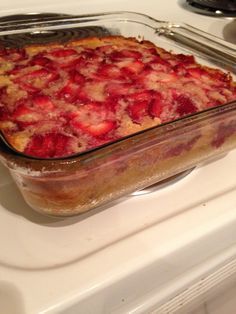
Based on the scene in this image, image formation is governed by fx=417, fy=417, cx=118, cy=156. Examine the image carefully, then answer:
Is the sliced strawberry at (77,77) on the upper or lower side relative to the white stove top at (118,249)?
upper

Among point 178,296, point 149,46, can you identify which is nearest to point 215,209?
point 178,296

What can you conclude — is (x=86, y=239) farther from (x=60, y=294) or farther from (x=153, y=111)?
(x=153, y=111)

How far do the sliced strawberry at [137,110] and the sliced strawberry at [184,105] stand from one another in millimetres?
53

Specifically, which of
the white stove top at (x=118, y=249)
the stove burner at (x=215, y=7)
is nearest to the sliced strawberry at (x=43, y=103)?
the white stove top at (x=118, y=249)

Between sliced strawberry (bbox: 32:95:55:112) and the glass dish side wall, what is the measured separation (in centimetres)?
15

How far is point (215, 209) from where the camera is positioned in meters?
0.56

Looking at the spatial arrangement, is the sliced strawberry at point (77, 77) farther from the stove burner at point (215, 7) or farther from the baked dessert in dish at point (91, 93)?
the stove burner at point (215, 7)

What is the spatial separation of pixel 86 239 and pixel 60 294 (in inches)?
3.6

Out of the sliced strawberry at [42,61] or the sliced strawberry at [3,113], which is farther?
the sliced strawberry at [42,61]

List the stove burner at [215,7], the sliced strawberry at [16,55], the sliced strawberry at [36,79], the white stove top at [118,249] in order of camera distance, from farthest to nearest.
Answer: the stove burner at [215,7]
the sliced strawberry at [16,55]
the sliced strawberry at [36,79]
the white stove top at [118,249]

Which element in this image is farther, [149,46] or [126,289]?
[149,46]

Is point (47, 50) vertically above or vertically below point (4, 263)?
above

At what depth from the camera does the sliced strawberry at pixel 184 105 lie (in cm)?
65

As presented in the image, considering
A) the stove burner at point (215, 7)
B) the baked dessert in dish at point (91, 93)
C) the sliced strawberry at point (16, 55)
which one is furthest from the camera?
the stove burner at point (215, 7)
